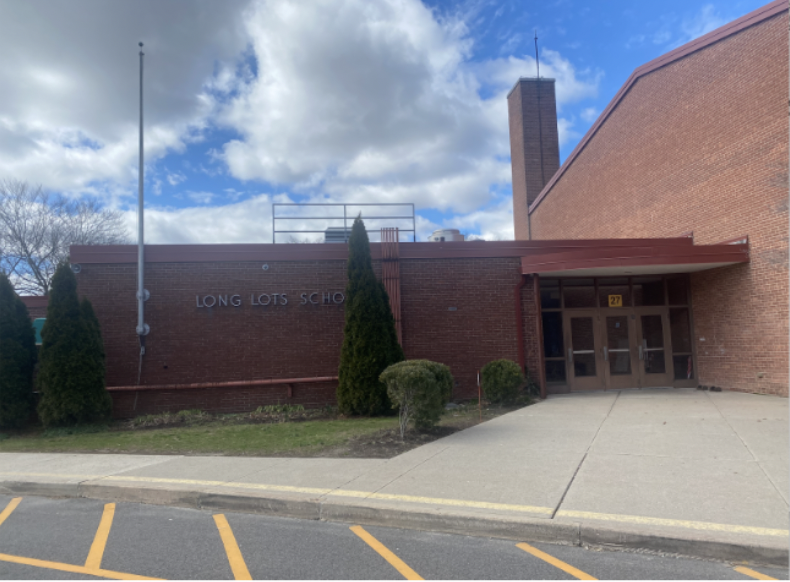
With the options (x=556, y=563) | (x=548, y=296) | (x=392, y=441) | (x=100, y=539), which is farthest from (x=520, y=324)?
(x=100, y=539)

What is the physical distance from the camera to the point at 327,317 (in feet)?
46.3

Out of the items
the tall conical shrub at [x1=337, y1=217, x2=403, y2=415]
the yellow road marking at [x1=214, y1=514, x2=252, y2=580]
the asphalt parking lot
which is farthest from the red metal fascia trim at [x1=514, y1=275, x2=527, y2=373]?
the yellow road marking at [x1=214, y1=514, x2=252, y2=580]

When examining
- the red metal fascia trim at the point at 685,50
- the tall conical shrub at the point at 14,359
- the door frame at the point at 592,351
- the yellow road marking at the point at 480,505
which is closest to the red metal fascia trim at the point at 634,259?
the door frame at the point at 592,351

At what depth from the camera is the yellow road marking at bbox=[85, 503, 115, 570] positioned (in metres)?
4.92

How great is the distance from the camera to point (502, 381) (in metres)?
12.8

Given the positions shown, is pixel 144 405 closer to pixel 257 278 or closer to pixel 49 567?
pixel 257 278

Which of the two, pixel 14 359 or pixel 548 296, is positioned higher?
pixel 548 296

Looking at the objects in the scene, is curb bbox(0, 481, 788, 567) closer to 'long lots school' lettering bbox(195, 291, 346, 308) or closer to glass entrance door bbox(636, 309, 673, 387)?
'long lots school' lettering bbox(195, 291, 346, 308)

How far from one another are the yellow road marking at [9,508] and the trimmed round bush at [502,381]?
888cm

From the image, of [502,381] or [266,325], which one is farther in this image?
[266,325]

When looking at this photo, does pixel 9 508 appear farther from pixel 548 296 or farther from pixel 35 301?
pixel 548 296

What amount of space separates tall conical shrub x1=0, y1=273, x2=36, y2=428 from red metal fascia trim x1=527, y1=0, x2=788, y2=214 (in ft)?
58.2

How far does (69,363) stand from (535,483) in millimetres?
9997

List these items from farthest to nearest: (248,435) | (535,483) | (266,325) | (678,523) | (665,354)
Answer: (665,354)
(266,325)
(248,435)
(535,483)
(678,523)
